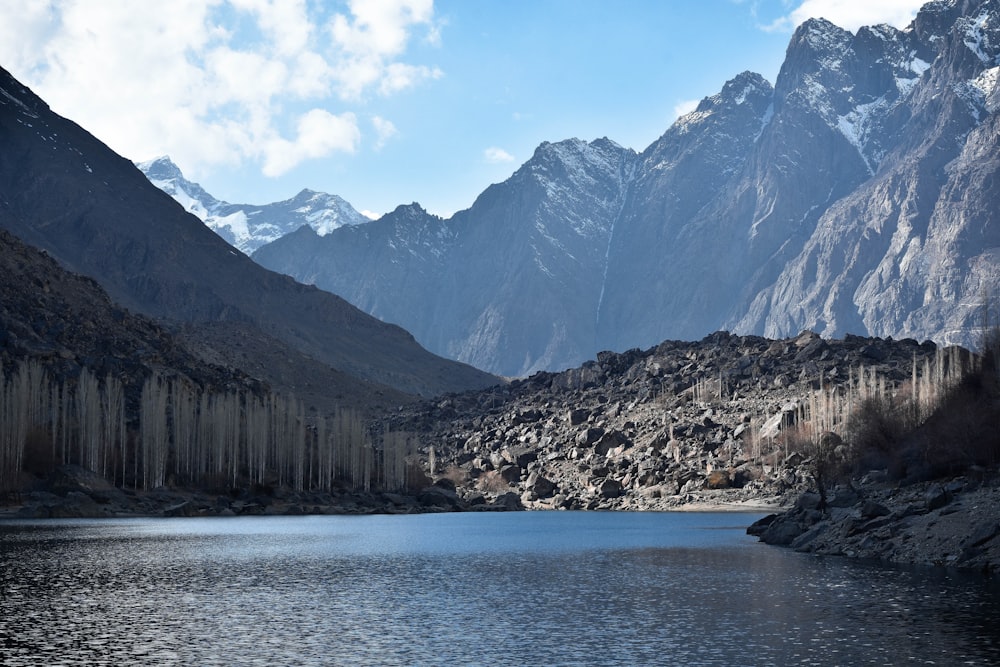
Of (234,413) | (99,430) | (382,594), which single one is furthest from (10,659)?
(234,413)

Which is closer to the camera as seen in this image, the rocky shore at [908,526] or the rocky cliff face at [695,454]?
the rocky shore at [908,526]

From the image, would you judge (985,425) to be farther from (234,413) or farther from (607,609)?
(234,413)

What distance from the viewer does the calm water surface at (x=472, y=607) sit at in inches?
1292

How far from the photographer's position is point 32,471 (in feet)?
386

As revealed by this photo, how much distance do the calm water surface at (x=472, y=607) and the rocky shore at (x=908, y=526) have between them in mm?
2872

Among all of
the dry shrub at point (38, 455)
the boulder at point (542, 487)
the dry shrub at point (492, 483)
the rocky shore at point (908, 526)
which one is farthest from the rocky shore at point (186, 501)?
the rocky shore at point (908, 526)

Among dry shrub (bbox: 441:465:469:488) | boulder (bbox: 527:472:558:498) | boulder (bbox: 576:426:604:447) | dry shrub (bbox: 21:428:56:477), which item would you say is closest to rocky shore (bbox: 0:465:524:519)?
dry shrub (bbox: 21:428:56:477)

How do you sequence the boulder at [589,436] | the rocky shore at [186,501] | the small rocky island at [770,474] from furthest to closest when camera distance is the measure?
the boulder at [589,436]
the rocky shore at [186,501]
the small rocky island at [770,474]

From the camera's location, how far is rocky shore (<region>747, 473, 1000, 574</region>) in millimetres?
54375

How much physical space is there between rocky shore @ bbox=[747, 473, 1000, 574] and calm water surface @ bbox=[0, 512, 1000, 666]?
2872 mm

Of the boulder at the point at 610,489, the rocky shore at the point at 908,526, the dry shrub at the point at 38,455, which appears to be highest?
the dry shrub at the point at 38,455

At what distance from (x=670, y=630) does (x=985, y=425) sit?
173 feet

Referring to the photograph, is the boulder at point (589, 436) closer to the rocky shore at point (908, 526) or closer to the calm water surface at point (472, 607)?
the rocky shore at point (908, 526)

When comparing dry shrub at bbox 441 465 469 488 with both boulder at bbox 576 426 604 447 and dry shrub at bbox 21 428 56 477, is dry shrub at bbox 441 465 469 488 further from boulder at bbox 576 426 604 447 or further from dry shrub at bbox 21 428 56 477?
dry shrub at bbox 21 428 56 477
